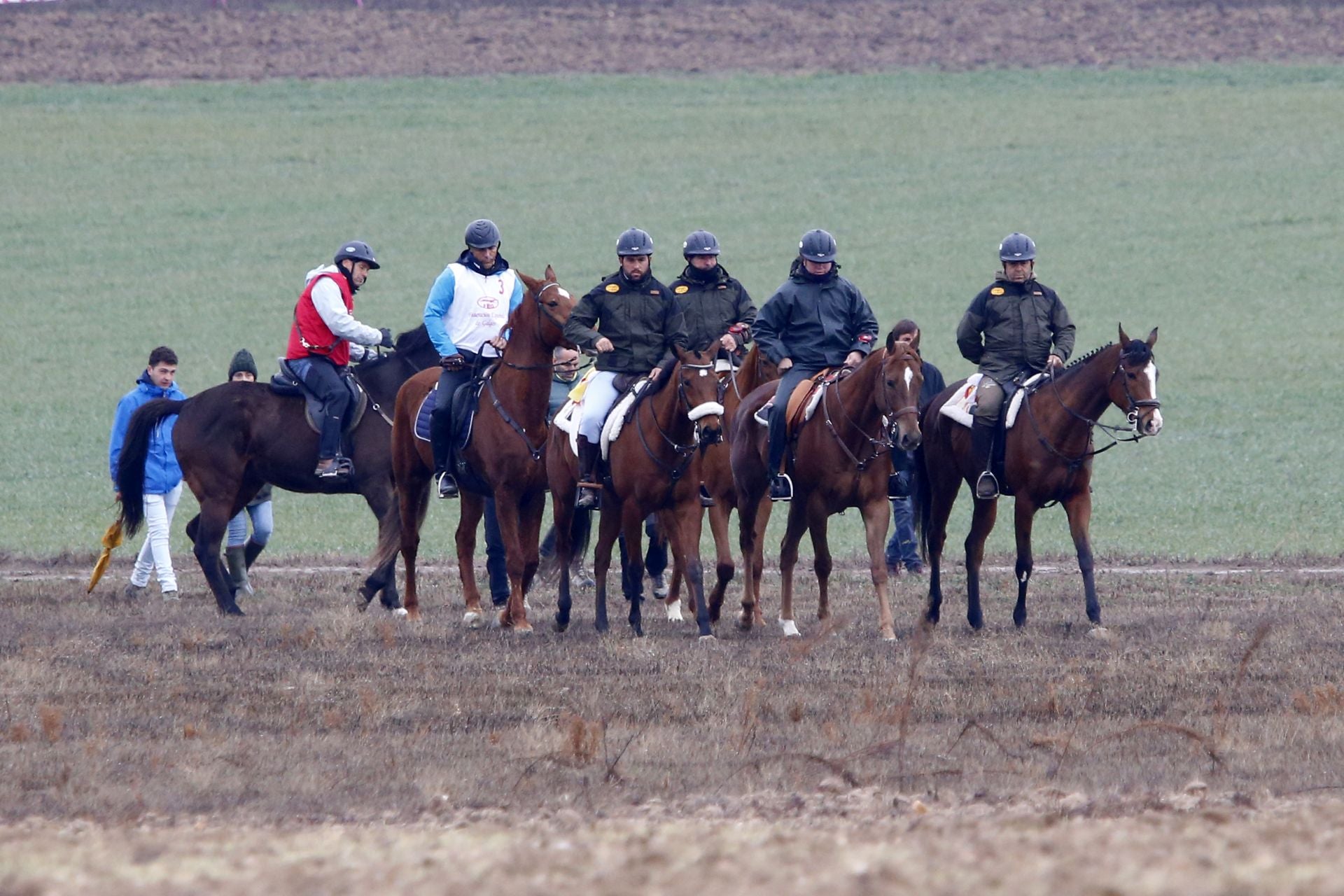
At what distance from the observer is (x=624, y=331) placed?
46.0 feet

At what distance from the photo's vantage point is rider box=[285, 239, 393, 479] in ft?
50.4

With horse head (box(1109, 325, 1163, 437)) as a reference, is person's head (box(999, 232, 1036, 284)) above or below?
above

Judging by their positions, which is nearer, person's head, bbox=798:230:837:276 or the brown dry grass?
the brown dry grass

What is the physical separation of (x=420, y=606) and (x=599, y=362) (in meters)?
2.99

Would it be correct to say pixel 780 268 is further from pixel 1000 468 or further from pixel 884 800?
pixel 884 800

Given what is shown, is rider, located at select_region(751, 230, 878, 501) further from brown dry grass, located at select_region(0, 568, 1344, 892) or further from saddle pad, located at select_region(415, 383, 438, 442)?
saddle pad, located at select_region(415, 383, 438, 442)

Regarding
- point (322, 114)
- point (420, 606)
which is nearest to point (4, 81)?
point (322, 114)

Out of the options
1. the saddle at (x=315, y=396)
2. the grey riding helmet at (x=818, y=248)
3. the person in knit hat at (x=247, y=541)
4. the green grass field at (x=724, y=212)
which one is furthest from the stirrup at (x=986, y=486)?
the green grass field at (x=724, y=212)

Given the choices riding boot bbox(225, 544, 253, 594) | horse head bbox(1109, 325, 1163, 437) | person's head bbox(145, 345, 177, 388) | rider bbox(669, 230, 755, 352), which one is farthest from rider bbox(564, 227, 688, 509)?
person's head bbox(145, 345, 177, 388)

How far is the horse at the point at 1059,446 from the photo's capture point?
→ 44.9ft

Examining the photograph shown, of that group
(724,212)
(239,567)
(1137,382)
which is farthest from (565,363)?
(724,212)

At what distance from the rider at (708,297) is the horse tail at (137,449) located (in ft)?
14.0

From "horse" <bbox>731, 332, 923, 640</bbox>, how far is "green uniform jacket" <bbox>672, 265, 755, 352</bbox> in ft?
2.71

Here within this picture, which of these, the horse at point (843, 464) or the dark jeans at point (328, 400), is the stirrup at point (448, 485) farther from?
the horse at point (843, 464)
